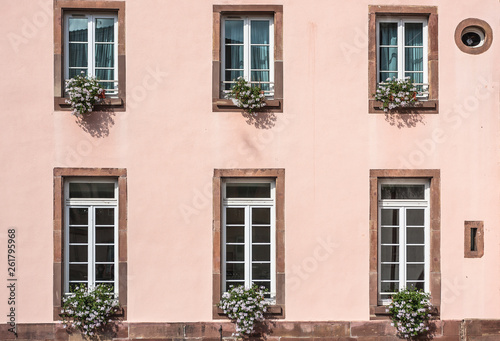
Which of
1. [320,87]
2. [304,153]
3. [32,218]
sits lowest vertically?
[32,218]

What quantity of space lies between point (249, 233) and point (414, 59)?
393 centimetres

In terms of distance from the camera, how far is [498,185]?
11266mm

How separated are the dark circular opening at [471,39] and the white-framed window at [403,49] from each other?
0.63 meters

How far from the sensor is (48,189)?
11.0 meters

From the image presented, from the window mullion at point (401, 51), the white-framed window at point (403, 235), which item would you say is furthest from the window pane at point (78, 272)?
the window mullion at point (401, 51)

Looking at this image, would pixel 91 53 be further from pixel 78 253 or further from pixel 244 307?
pixel 244 307

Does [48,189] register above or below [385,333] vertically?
above

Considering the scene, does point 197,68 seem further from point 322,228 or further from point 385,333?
point 385,333

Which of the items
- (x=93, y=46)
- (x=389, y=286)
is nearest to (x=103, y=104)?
(x=93, y=46)

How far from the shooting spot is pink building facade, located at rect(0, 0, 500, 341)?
11.0m

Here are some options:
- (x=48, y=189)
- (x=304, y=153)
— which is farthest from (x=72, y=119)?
(x=304, y=153)

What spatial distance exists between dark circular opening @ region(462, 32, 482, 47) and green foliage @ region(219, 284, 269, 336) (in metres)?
5.25

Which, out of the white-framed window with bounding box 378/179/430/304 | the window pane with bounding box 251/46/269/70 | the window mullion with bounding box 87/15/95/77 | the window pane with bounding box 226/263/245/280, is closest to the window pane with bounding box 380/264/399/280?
the white-framed window with bounding box 378/179/430/304

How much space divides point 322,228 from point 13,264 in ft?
15.9
